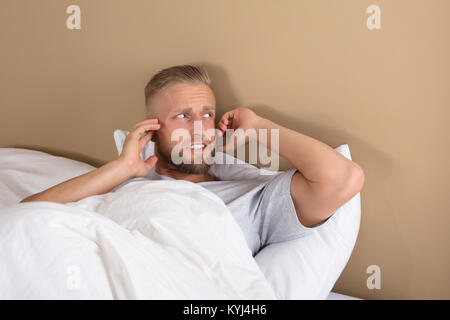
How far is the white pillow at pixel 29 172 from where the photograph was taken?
1.55 metres

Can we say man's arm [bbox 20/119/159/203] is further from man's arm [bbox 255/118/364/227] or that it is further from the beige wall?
man's arm [bbox 255/118/364/227]

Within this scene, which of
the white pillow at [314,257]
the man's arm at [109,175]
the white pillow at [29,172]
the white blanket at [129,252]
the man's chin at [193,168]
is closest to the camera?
the white blanket at [129,252]

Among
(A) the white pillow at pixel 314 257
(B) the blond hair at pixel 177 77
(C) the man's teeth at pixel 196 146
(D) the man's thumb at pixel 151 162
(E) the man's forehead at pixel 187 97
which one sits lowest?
(A) the white pillow at pixel 314 257

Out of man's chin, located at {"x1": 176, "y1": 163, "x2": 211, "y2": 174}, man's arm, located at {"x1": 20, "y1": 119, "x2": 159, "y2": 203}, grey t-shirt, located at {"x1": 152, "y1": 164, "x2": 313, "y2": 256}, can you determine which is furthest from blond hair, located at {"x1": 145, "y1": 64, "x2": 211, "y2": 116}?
grey t-shirt, located at {"x1": 152, "y1": 164, "x2": 313, "y2": 256}

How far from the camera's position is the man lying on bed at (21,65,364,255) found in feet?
3.62

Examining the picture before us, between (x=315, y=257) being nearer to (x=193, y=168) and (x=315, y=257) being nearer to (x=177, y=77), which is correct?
(x=193, y=168)

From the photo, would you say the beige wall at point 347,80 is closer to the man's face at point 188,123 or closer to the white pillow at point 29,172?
the man's face at point 188,123

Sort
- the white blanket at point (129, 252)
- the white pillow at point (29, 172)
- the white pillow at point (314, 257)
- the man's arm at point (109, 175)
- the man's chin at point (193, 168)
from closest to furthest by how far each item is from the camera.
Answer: the white blanket at point (129, 252) < the white pillow at point (314, 257) < the man's arm at point (109, 175) < the man's chin at point (193, 168) < the white pillow at point (29, 172)

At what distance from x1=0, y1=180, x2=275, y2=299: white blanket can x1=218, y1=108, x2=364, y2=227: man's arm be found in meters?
0.19

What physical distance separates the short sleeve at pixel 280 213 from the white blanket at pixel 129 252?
0.15 metres

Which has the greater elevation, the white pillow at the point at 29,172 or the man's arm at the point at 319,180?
the man's arm at the point at 319,180

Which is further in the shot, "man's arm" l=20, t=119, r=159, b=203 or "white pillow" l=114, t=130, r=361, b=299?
"man's arm" l=20, t=119, r=159, b=203

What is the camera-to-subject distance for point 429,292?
47.8 inches

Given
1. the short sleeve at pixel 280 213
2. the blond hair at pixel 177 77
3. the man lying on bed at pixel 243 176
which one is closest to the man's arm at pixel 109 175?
the man lying on bed at pixel 243 176
